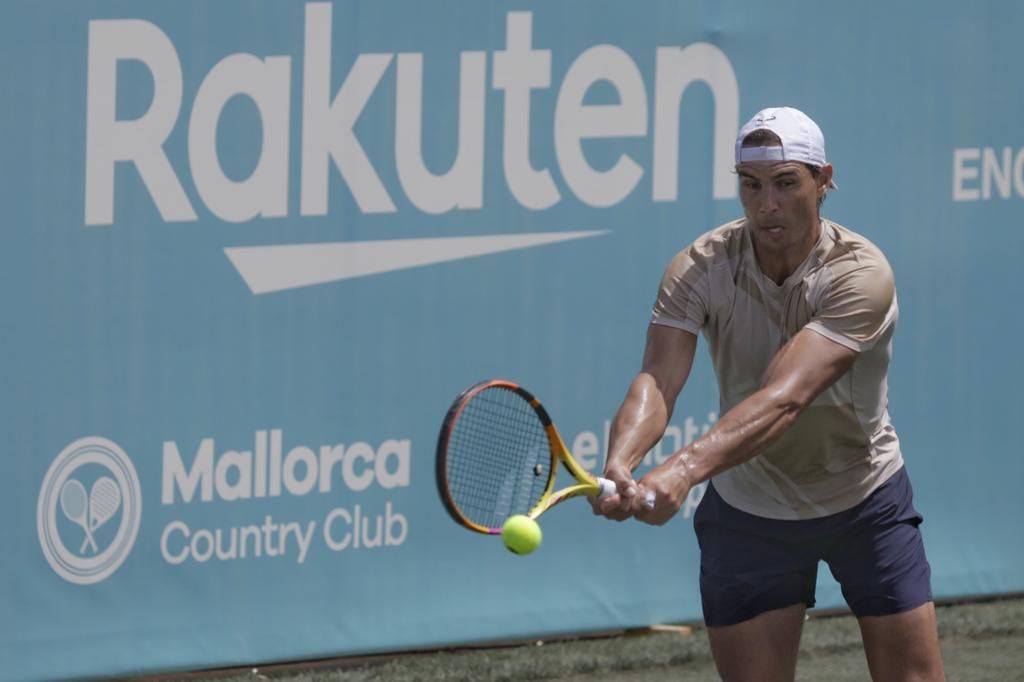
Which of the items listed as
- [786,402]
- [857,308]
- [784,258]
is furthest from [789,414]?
[784,258]

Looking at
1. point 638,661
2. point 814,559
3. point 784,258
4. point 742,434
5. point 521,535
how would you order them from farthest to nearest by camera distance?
point 638,661 → point 814,559 → point 784,258 → point 742,434 → point 521,535

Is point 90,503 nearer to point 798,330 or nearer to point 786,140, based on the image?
point 798,330

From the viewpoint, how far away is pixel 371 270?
18.8 feet

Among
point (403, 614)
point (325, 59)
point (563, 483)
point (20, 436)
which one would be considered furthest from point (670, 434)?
point (20, 436)

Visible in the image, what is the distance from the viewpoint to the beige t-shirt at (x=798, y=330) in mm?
4098

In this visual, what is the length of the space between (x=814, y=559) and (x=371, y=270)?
186cm

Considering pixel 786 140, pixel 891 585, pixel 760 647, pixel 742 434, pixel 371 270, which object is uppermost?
pixel 786 140

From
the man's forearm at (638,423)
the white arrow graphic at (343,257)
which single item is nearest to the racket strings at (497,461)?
the man's forearm at (638,423)

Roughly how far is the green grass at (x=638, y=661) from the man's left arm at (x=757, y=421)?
209cm

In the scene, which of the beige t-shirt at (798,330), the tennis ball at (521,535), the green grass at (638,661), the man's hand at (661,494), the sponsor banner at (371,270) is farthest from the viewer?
the green grass at (638,661)

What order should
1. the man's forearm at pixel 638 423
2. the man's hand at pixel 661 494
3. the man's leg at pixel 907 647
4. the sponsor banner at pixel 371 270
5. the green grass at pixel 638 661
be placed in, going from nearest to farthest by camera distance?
the man's hand at pixel 661 494 < the man's forearm at pixel 638 423 < the man's leg at pixel 907 647 < the sponsor banner at pixel 371 270 < the green grass at pixel 638 661

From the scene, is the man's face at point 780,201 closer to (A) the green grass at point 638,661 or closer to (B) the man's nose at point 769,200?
(B) the man's nose at point 769,200

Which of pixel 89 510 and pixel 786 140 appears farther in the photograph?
pixel 89 510

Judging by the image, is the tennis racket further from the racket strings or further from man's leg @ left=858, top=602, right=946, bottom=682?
man's leg @ left=858, top=602, right=946, bottom=682
